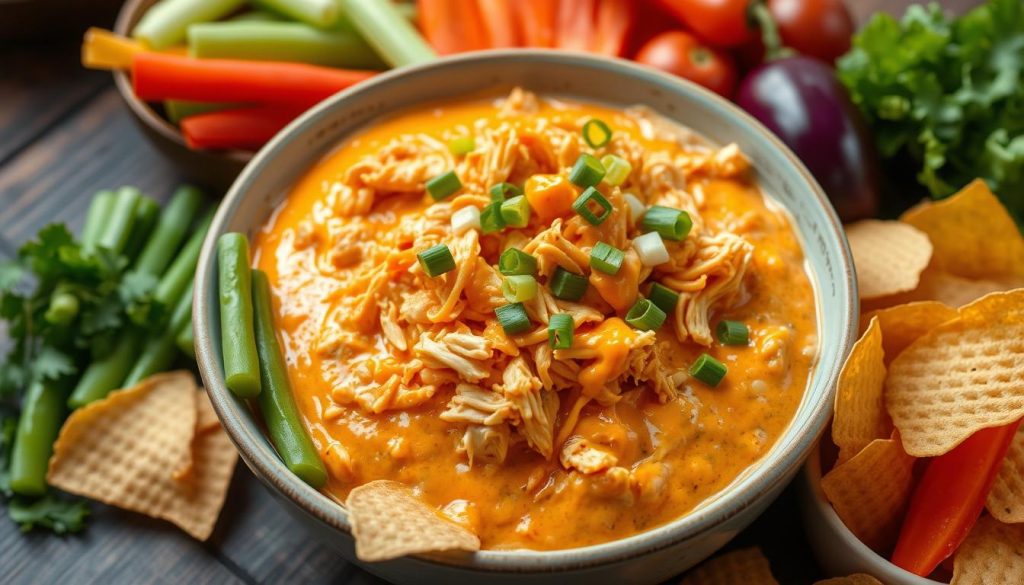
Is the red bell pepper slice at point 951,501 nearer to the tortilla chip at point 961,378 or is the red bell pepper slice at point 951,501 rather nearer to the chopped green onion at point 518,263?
the tortilla chip at point 961,378

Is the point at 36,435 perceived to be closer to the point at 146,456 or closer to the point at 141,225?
the point at 146,456

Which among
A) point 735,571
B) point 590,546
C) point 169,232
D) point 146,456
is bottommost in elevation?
point 735,571

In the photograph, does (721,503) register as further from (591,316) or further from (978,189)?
(978,189)

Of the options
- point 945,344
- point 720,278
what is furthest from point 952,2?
point 720,278

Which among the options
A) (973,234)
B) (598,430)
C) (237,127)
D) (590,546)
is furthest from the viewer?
(237,127)

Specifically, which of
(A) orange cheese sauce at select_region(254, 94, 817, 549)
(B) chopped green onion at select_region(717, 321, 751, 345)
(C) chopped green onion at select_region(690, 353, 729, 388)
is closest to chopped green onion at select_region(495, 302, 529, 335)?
(A) orange cheese sauce at select_region(254, 94, 817, 549)

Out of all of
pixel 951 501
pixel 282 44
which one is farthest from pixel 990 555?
pixel 282 44

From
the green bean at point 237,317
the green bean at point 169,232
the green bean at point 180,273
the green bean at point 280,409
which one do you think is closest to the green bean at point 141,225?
the green bean at point 169,232
